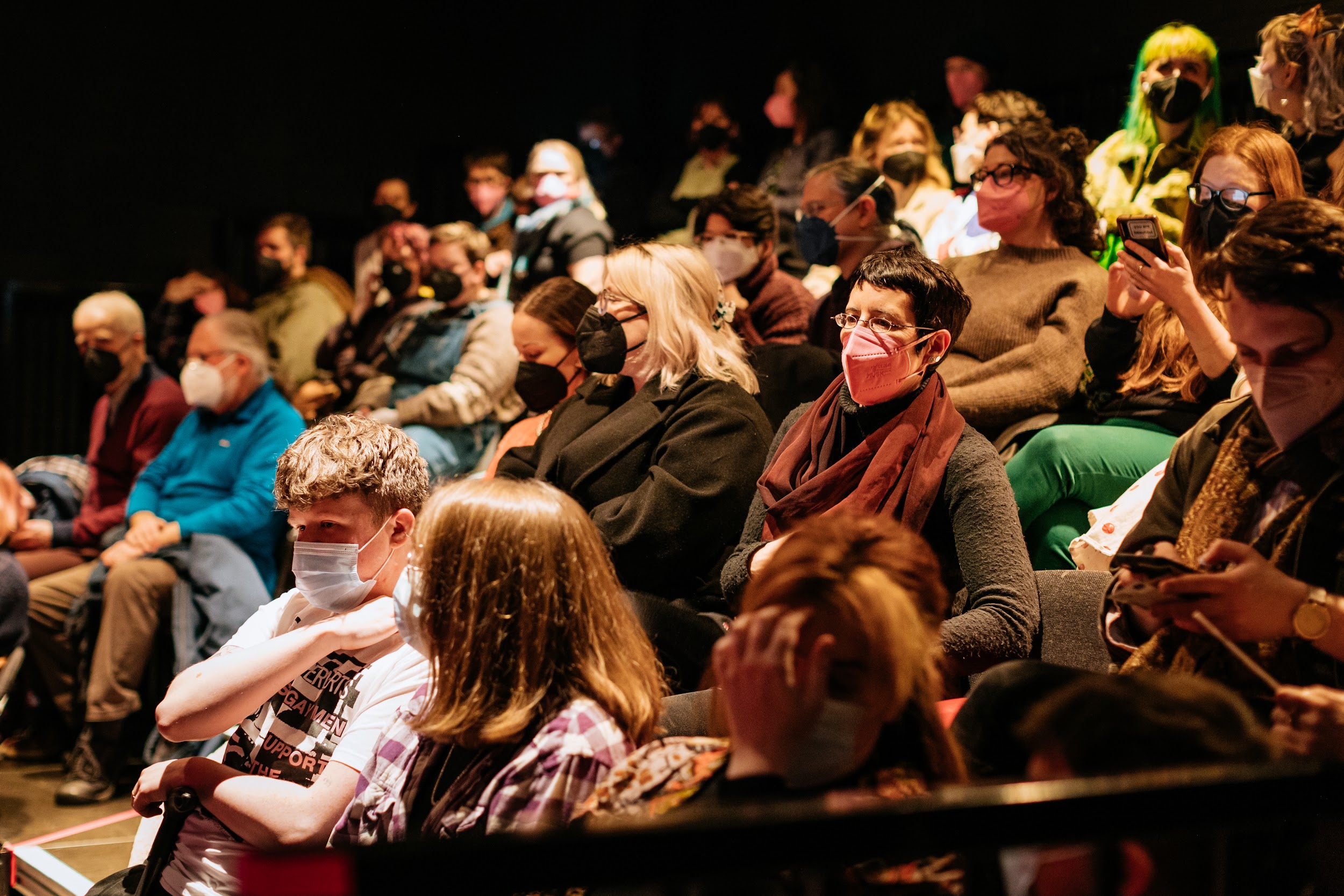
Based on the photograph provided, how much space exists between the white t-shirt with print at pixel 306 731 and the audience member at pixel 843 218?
220cm

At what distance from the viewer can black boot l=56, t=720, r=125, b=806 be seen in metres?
4.00

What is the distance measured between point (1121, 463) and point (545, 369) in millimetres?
1744

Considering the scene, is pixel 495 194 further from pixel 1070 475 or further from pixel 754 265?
pixel 1070 475

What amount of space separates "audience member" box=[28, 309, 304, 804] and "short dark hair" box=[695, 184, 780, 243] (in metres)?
1.75

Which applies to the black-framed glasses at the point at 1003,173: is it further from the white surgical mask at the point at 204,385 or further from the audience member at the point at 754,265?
the white surgical mask at the point at 204,385

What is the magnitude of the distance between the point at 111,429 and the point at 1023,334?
3729 mm

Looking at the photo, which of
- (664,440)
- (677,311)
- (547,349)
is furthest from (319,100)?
(664,440)

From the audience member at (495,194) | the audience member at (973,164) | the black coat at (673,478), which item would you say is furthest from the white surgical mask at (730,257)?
the audience member at (495,194)

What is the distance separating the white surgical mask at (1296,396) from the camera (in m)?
1.62

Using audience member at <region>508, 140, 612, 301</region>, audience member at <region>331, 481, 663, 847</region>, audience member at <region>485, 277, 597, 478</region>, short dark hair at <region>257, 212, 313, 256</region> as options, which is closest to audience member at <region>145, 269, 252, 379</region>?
short dark hair at <region>257, 212, 313, 256</region>

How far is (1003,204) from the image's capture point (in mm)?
3400

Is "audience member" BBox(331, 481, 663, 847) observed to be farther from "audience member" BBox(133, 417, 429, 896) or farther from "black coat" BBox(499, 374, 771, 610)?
Answer: "black coat" BBox(499, 374, 771, 610)

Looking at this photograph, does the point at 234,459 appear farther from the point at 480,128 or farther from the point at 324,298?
the point at 480,128

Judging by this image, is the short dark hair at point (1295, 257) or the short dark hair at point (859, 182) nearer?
the short dark hair at point (1295, 257)
